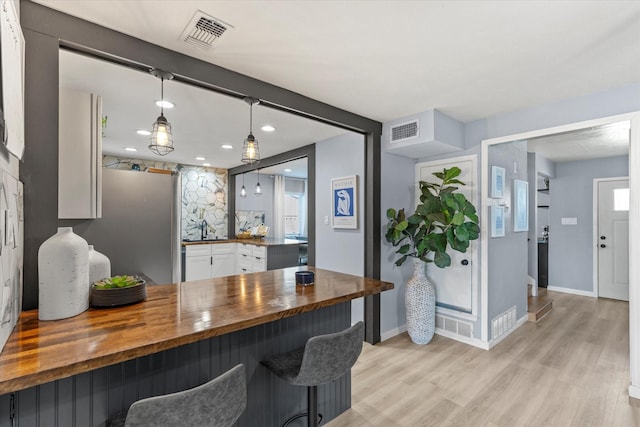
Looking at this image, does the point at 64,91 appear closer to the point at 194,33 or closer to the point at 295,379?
the point at 194,33

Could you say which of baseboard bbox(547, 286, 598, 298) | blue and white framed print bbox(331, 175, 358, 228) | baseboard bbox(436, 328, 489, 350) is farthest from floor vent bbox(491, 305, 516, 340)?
baseboard bbox(547, 286, 598, 298)

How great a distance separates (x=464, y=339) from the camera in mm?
3338

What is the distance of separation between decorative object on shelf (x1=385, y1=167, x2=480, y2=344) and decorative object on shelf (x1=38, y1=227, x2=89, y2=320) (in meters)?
2.64

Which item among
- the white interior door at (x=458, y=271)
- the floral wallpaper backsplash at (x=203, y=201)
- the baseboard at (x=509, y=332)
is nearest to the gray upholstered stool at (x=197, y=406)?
the white interior door at (x=458, y=271)

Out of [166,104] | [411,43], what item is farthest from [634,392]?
[166,104]

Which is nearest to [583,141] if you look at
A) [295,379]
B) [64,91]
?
[295,379]

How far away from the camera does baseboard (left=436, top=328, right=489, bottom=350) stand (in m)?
3.19

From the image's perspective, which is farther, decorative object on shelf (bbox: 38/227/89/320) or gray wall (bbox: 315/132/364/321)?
gray wall (bbox: 315/132/364/321)

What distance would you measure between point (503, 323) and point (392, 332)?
4.10 ft

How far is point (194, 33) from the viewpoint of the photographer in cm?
172

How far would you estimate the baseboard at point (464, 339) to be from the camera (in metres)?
3.19

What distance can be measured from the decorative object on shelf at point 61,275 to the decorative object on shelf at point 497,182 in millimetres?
3526

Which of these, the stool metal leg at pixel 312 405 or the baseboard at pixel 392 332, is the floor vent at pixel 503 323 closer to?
the baseboard at pixel 392 332

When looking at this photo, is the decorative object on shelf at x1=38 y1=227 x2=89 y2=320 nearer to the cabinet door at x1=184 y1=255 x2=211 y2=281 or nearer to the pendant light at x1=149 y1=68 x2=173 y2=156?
the pendant light at x1=149 y1=68 x2=173 y2=156
